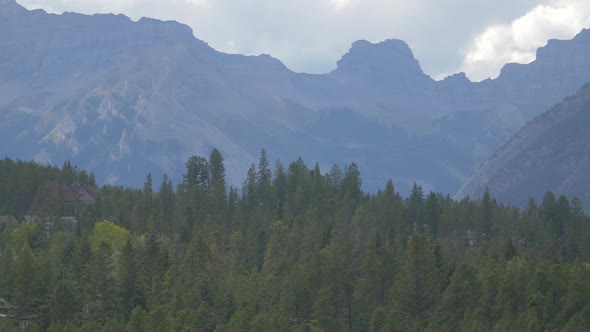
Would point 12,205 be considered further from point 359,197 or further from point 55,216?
point 359,197

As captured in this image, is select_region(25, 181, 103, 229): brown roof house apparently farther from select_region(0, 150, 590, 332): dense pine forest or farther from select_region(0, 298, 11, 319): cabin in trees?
select_region(0, 298, 11, 319): cabin in trees

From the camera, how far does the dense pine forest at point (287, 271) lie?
Result: 109438 mm

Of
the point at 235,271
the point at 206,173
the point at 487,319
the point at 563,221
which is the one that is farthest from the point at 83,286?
the point at 563,221

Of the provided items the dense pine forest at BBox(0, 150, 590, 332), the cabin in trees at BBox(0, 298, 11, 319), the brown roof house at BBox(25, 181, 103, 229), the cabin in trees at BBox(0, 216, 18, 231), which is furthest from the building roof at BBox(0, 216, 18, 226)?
the cabin in trees at BBox(0, 298, 11, 319)

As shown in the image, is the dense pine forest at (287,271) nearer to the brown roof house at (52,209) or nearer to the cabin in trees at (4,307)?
the cabin in trees at (4,307)

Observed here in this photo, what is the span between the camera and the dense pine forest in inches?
4309

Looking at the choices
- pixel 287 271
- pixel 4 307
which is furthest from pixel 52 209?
pixel 287 271

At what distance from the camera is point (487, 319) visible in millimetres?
109500

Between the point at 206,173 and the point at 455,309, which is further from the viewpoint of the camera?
the point at 206,173

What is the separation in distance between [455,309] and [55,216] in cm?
8206

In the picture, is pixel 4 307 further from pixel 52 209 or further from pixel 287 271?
pixel 52 209

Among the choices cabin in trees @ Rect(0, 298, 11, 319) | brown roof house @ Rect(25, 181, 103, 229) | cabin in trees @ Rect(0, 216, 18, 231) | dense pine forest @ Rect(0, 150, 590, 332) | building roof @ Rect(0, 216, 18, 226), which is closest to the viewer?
dense pine forest @ Rect(0, 150, 590, 332)

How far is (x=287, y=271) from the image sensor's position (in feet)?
427

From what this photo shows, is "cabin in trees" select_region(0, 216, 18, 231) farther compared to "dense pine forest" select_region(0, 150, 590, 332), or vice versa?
"cabin in trees" select_region(0, 216, 18, 231)
